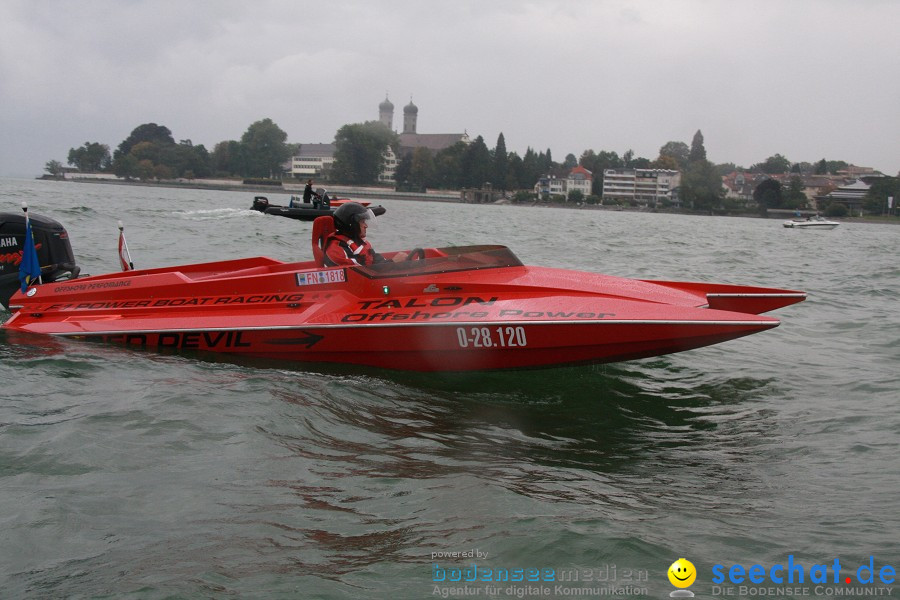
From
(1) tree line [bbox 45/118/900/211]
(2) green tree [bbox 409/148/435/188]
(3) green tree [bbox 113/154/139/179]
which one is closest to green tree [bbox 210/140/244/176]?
(1) tree line [bbox 45/118/900/211]

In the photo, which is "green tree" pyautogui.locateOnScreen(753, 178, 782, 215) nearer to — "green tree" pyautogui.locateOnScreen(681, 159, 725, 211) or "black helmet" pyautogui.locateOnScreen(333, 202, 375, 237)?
"green tree" pyautogui.locateOnScreen(681, 159, 725, 211)

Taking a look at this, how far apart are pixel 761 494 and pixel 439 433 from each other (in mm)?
2244

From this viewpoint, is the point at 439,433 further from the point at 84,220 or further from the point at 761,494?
the point at 84,220

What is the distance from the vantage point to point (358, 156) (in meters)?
111

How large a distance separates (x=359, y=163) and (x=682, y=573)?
111 metres

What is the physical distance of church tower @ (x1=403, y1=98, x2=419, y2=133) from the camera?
643ft

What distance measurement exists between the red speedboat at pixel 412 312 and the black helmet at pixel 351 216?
31cm

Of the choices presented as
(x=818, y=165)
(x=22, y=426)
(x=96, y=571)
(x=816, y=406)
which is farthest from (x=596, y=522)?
(x=818, y=165)

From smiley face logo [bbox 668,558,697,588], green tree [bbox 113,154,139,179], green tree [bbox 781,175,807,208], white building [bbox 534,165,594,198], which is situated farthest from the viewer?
A: white building [bbox 534,165,594,198]

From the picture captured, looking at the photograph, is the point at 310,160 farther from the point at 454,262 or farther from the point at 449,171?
the point at 454,262

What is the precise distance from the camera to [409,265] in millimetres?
7430

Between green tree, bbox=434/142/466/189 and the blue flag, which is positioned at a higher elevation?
green tree, bbox=434/142/466/189

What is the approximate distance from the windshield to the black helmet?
763 mm

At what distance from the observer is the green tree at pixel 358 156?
358ft
